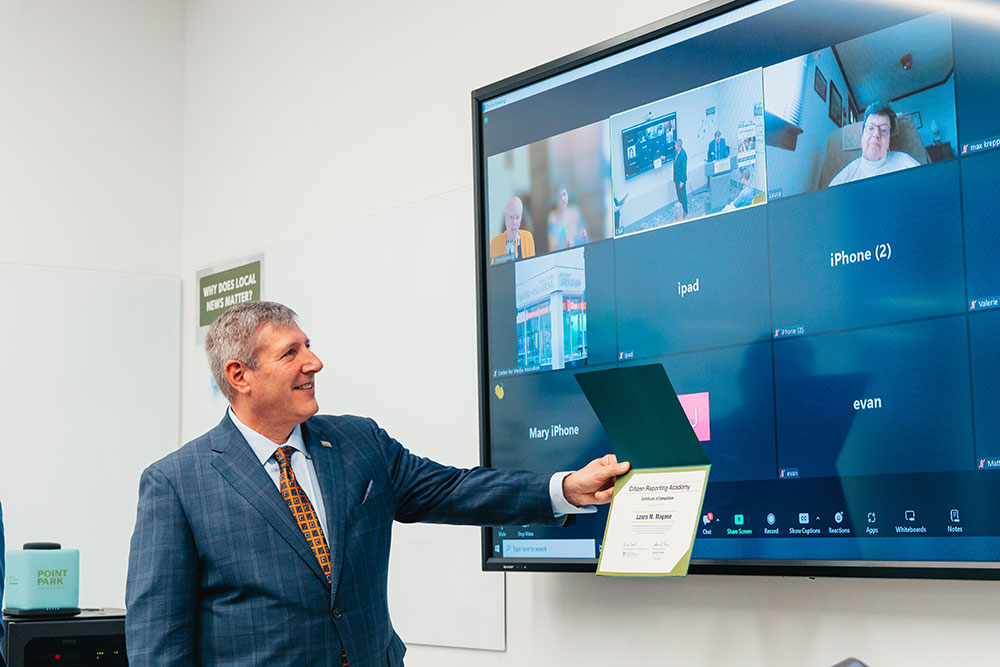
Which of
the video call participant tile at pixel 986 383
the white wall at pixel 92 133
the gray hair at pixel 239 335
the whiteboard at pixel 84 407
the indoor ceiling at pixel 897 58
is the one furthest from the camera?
the white wall at pixel 92 133

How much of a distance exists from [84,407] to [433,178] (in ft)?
6.34

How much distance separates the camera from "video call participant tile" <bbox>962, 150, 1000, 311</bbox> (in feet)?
6.73

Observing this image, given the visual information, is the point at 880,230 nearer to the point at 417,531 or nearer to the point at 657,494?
the point at 657,494

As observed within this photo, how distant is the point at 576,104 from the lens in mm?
2877

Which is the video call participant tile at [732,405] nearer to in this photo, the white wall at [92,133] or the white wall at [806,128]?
the white wall at [806,128]

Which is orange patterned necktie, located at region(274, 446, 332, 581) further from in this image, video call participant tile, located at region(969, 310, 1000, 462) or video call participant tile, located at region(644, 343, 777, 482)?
video call participant tile, located at region(969, 310, 1000, 462)

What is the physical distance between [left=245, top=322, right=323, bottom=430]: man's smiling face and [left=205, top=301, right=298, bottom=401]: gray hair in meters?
0.03

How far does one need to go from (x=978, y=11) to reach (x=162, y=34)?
3824mm

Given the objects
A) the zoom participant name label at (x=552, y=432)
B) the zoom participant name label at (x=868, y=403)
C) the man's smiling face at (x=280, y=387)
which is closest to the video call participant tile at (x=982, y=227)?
the zoom participant name label at (x=868, y=403)

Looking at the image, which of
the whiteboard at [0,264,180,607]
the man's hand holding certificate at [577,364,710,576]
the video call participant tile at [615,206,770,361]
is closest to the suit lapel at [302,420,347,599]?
the man's hand holding certificate at [577,364,710,576]

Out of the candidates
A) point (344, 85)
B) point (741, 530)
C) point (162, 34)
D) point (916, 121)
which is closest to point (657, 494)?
point (741, 530)

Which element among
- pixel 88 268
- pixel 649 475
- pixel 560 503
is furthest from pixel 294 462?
pixel 88 268

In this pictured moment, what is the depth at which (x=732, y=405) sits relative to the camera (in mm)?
2469

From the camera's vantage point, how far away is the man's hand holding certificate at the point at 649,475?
2119 millimetres
